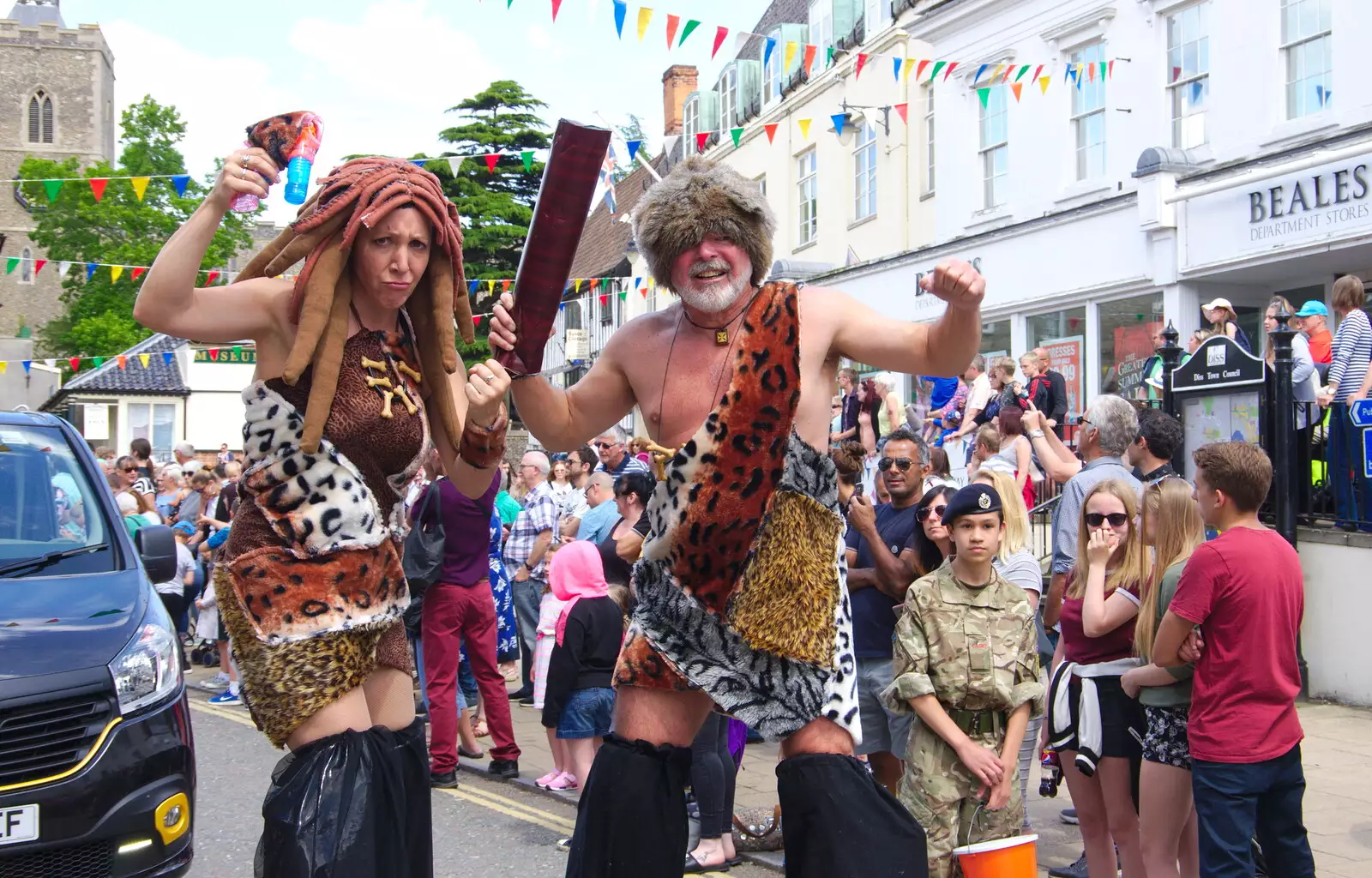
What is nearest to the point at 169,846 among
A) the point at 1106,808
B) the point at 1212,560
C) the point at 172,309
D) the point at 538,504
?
the point at 172,309

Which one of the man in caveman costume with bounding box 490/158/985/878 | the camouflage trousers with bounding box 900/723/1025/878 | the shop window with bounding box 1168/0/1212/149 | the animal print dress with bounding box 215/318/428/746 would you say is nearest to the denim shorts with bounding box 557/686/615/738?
the camouflage trousers with bounding box 900/723/1025/878

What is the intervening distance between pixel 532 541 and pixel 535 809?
9.70 ft

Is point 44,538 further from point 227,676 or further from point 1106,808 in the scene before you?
point 227,676

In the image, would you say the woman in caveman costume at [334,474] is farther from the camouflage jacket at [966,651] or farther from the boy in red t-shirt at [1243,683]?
the boy in red t-shirt at [1243,683]

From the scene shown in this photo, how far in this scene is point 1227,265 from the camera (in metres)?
12.8

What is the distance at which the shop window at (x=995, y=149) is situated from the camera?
16906 mm

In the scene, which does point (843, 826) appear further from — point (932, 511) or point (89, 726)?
point (932, 511)

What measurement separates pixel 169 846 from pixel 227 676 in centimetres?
745

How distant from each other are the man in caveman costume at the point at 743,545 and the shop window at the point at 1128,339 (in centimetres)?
1073

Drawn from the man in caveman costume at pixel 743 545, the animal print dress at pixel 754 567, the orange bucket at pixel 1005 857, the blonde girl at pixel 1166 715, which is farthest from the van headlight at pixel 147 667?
the blonde girl at pixel 1166 715

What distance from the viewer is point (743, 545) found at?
125 inches

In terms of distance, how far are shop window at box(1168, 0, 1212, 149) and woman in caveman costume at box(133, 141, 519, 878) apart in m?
12.4

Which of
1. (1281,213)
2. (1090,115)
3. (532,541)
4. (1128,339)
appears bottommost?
(532,541)

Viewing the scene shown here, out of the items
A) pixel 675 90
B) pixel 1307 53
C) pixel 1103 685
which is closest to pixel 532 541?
pixel 1103 685
